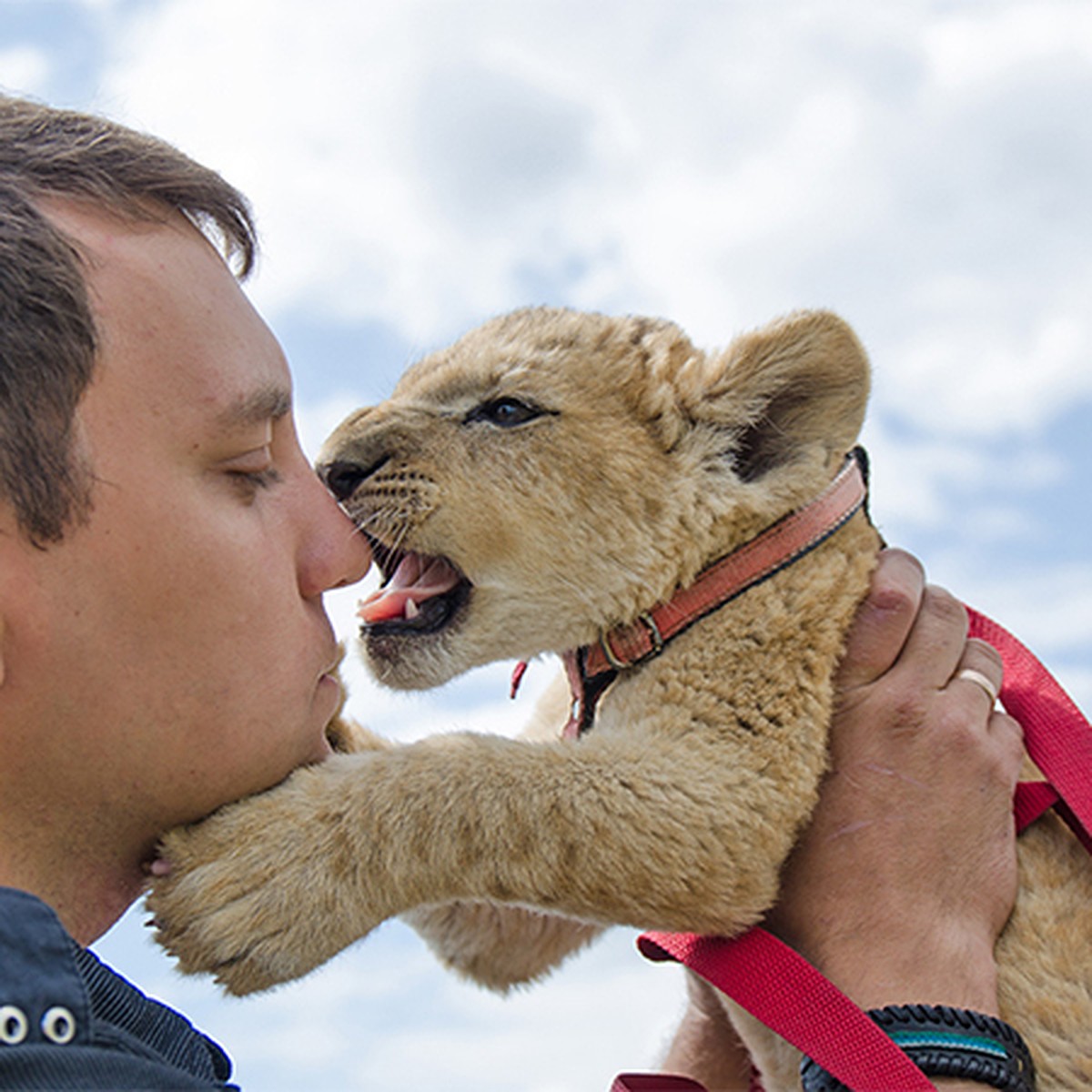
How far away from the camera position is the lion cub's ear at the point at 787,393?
403cm

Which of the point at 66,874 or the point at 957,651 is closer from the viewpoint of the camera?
the point at 66,874

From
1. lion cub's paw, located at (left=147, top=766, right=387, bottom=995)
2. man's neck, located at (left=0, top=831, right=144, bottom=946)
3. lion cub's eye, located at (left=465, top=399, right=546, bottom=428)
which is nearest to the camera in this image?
man's neck, located at (left=0, top=831, right=144, bottom=946)

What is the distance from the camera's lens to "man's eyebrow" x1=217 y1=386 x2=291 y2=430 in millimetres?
2646

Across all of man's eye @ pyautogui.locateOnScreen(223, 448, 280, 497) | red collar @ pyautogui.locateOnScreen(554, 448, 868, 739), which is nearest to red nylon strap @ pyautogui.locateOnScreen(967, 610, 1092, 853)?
red collar @ pyautogui.locateOnScreen(554, 448, 868, 739)

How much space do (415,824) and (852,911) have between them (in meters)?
1.25

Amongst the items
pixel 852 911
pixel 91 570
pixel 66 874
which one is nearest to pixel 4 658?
pixel 91 570

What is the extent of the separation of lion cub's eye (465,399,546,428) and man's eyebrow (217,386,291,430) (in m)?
1.48

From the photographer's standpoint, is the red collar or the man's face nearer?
the man's face

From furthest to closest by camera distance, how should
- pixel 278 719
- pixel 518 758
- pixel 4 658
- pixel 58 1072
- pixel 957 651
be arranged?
pixel 957 651
pixel 518 758
pixel 278 719
pixel 4 658
pixel 58 1072

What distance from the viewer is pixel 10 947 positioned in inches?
76.3

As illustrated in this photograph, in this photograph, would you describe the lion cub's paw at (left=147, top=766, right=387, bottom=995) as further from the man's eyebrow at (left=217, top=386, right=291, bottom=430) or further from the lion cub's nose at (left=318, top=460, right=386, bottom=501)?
the lion cub's nose at (left=318, top=460, right=386, bottom=501)

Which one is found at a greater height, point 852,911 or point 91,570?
point 91,570

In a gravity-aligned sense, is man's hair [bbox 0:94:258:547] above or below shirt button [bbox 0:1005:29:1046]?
above

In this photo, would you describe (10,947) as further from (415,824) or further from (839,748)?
(839,748)
